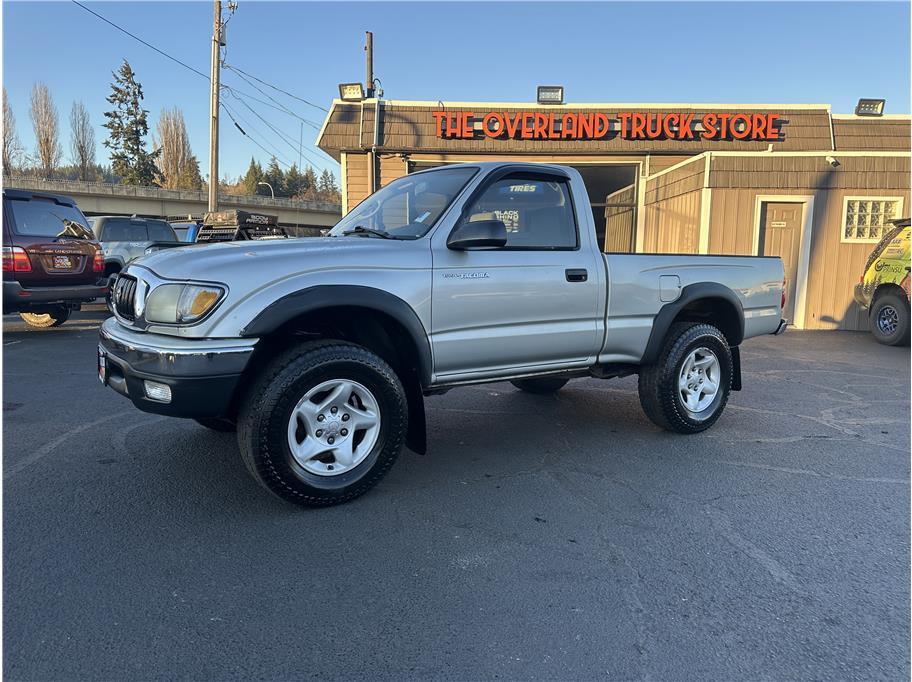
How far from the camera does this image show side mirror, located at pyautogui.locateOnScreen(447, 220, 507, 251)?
3543mm

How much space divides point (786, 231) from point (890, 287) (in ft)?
8.41

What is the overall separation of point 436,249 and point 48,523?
2478mm

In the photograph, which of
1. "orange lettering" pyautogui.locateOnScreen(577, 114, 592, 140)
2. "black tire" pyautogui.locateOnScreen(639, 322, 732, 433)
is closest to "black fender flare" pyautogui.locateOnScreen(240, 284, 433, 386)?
"black tire" pyautogui.locateOnScreen(639, 322, 732, 433)

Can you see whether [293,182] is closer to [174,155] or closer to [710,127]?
[174,155]

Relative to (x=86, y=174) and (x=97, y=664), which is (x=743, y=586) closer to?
(x=97, y=664)

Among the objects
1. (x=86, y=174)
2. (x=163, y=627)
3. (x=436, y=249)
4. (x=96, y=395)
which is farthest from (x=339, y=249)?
(x=86, y=174)

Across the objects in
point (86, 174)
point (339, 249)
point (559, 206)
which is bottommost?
point (339, 249)

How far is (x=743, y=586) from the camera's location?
2650 mm

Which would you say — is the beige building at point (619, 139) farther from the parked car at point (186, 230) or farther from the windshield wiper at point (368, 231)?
the windshield wiper at point (368, 231)

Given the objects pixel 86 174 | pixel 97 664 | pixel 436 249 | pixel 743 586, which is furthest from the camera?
pixel 86 174

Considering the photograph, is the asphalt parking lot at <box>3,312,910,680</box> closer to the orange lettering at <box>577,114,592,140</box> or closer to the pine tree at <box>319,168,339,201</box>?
the orange lettering at <box>577,114,592,140</box>

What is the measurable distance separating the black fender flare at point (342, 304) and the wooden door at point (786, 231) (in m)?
10.8

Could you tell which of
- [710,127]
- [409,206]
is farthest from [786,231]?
[409,206]

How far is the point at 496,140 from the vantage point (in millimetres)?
15602
